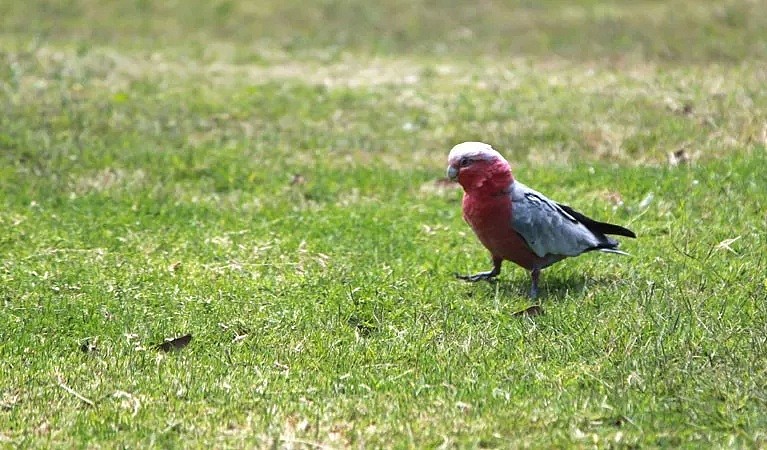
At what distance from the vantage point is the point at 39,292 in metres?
5.68

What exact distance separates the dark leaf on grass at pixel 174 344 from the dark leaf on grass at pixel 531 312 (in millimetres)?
1631

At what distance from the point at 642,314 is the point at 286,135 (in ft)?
16.8

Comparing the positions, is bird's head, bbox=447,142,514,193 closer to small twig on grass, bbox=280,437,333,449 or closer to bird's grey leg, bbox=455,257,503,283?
bird's grey leg, bbox=455,257,503,283

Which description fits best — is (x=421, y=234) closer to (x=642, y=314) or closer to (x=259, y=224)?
(x=259, y=224)

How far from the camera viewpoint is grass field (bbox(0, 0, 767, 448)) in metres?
4.17

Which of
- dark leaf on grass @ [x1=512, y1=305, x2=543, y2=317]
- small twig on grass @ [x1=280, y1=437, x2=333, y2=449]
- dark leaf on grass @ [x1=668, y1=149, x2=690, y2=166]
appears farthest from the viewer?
dark leaf on grass @ [x1=668, y1=149, x2=690, y2=166]

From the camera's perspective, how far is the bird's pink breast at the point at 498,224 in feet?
18.5

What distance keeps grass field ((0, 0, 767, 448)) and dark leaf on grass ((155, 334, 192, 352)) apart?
0.04 metres

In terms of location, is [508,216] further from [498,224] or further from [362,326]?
[362,326]

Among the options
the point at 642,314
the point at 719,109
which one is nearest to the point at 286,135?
the point at 719,109

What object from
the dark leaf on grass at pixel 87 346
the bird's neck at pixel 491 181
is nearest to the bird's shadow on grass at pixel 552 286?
the bird's neck at pixel 491 181

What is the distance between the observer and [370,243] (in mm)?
6691

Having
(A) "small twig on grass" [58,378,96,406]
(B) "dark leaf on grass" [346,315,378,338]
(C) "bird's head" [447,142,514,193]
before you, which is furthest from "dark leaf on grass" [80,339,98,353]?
(C) "bird's head" [447,142,514,193]

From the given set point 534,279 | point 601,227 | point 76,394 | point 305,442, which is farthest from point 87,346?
point 601,227
